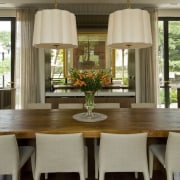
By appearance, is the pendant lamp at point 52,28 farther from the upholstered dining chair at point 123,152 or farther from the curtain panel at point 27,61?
the curtain panel at point 27,61

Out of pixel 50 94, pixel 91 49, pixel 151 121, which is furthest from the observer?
pixel 91 49

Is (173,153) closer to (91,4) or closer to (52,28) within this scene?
(52,28)

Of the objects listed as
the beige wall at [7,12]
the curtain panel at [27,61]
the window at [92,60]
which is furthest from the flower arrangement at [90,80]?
the beige wall at [7,12]

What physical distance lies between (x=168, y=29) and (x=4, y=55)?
4455mm

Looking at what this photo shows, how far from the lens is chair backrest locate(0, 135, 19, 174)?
211 centimetres

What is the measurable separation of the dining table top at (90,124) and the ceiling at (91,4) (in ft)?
10.9

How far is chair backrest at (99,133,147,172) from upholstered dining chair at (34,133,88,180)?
0.70ft

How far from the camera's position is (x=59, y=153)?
2.18m

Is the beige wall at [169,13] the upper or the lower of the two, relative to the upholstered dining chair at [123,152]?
upper

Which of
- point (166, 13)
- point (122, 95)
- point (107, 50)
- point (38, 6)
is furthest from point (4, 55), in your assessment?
point (166, 13)

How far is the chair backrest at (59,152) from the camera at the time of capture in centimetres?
214

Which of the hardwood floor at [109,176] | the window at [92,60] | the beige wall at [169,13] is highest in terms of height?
the beige wall at [169,13]

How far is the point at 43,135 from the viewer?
2.13 m

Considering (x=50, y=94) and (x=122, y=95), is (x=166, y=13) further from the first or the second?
(x=50, y=94)
